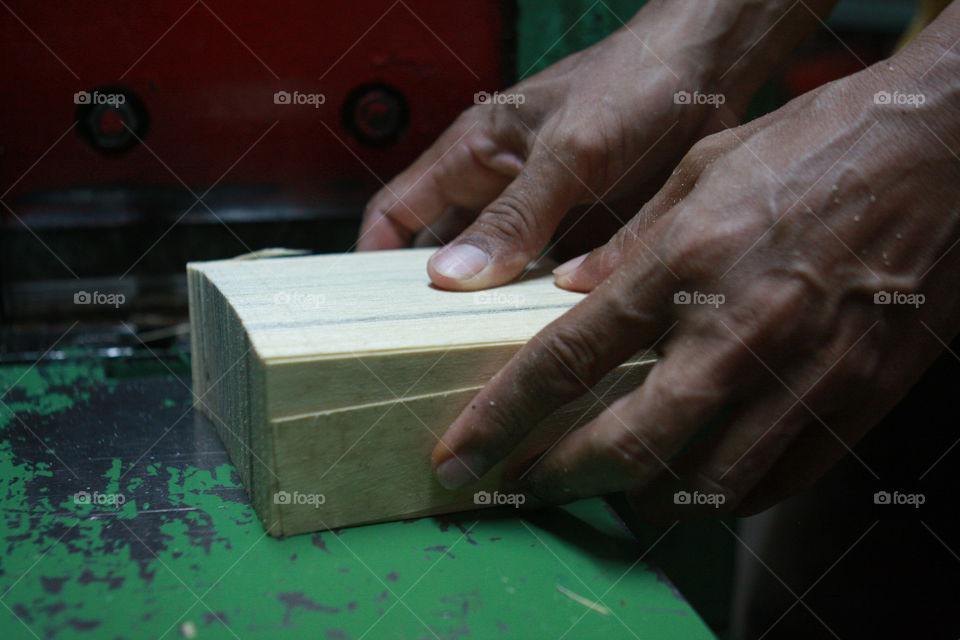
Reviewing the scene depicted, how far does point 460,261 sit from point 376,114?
0.68m

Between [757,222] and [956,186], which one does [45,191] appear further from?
[956,186]

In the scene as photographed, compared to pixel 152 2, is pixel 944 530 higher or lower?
lower

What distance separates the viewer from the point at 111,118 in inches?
61.1

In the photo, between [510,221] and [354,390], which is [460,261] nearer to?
[510,221]

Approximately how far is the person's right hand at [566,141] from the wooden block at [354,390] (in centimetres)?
19

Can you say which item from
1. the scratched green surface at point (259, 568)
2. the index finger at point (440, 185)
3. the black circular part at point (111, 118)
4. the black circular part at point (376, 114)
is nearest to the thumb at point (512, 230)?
the index finger at point (440, 185)

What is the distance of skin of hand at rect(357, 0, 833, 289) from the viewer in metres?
1.27

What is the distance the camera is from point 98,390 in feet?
4.34

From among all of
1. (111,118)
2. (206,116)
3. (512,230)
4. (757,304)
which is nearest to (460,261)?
(512,230)

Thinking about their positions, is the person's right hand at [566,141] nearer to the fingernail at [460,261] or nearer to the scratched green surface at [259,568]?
the fingernail at [460,261]

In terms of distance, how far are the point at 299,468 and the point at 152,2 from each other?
1.16 meters

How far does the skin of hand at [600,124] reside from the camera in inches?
49.9

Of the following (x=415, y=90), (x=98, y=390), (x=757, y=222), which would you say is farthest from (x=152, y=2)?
(x=757, y=222)

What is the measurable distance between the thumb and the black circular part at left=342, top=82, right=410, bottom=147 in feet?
1.61
